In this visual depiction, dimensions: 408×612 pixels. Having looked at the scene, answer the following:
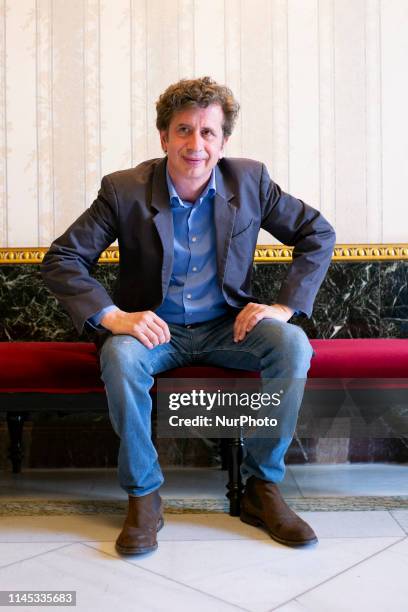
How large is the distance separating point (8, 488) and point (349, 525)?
A: 1152mm

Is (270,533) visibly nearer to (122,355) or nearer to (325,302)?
(122,355)

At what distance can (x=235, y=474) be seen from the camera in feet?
5.97

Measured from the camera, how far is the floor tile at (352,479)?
2.07 meters

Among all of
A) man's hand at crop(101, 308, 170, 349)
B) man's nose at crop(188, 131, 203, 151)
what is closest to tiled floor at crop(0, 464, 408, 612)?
man's hand at crop(101, 308, 170, 349)

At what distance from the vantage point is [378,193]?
2.65 m

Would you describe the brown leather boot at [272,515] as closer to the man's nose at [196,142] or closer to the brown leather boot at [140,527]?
the brown leather boot at [140,527]

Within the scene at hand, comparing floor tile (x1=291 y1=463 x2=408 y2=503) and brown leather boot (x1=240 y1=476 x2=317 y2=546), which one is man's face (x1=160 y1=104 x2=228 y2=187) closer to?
brown leather boot (x1=240 y1=476 x2=317 y2=546)

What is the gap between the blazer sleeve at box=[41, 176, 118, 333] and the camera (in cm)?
176

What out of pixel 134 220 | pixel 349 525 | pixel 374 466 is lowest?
pixel 374 466

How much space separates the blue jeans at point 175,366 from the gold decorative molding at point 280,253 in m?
0.86

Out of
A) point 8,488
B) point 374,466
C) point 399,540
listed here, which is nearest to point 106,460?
point 8,488

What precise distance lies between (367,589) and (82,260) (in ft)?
3.76

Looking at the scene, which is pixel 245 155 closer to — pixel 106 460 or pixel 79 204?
pixel 79 204

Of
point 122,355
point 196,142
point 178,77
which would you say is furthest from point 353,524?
point 178,77
